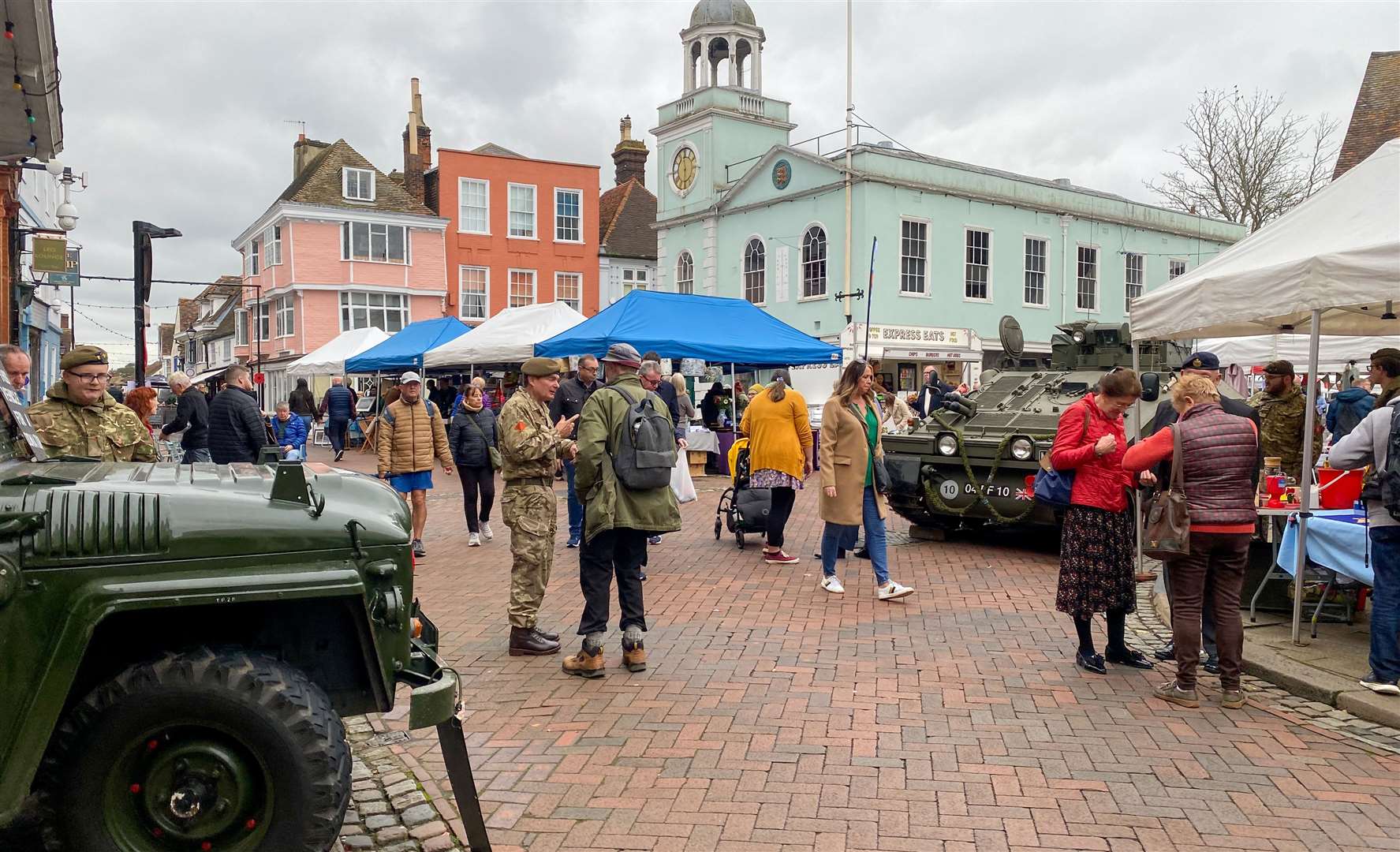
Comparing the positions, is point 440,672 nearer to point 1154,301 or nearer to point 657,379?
point 1154,301

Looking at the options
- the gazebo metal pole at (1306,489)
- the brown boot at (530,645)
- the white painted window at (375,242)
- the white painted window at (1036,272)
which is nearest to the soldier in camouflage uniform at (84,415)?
the brown boot at (530,645)

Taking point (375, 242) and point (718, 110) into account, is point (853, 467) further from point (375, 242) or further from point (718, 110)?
point (375, 242)

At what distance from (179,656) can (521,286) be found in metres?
36.0

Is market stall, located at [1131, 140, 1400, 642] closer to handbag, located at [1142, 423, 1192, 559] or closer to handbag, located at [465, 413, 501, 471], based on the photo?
handbag, located at [1142, 423, 1192, 559]

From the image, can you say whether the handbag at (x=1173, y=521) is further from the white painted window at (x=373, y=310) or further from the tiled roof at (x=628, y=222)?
the tiled roof at (x=628, y=222)

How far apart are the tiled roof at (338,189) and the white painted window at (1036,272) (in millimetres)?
20792

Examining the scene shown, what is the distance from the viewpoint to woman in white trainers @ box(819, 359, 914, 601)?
749 centimetres

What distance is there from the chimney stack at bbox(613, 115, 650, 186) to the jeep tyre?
40.7m

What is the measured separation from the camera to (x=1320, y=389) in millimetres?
20281

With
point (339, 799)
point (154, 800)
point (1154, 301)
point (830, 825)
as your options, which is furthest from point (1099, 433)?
point (154, 800)

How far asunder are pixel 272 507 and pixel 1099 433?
450cm

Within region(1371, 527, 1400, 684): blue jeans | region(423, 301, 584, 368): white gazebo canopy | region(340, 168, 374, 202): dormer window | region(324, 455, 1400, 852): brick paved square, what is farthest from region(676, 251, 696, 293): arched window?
region(1371, 527, 1400, 684): blue jeans

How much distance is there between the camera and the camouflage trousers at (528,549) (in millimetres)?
6023

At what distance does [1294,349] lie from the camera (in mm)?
14883
